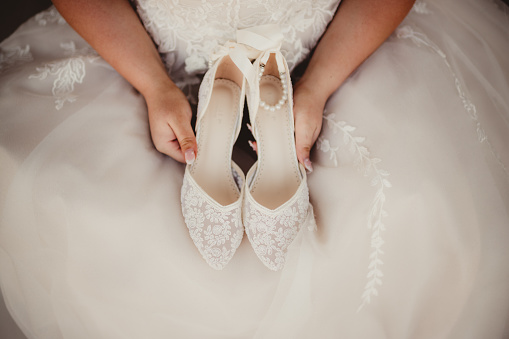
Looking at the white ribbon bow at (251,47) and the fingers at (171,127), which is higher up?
the white ribbon bow at (251,47)

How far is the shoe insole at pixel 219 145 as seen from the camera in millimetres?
712

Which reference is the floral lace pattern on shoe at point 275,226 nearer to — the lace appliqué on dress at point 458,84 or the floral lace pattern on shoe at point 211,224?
the floral lace pattern on shoe at point 211,224

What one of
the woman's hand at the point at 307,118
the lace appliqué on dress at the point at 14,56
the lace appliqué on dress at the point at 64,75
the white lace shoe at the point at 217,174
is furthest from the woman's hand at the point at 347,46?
the lace appliqué on dress at the point at 14,56

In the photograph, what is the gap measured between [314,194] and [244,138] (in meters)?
0.29

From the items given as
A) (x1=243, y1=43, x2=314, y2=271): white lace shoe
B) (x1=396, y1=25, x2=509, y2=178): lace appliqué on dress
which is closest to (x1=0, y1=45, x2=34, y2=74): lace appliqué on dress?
(x1=243, y1=43, x2=314, y2=271): white lace shoe

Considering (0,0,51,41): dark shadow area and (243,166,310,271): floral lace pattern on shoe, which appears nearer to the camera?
(243,166,310,271): floral lace pattern on shoe

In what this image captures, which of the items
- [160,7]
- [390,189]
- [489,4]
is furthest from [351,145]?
[489,4]

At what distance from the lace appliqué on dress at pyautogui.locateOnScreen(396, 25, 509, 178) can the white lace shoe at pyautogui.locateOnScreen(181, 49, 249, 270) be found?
41 cm

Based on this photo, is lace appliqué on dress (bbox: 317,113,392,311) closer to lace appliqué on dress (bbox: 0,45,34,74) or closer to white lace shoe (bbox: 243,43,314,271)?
white lace shoe (bbox: 243,43,314,271)

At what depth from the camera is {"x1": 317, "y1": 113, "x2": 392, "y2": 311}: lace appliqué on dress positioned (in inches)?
22.6

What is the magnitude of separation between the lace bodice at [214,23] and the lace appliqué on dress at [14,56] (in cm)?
31

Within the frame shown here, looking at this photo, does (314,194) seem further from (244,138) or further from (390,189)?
(244,138)

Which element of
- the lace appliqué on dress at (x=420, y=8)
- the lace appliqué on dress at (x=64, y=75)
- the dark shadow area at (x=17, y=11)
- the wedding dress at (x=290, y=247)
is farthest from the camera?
the dark shadow area at (x=17, y=11)

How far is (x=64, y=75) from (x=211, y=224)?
478mm
